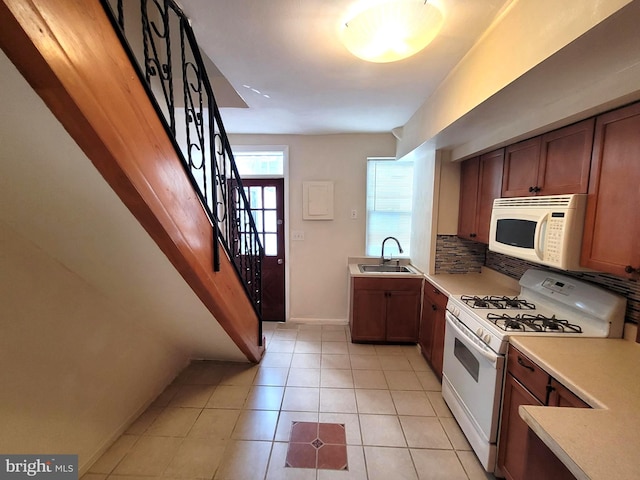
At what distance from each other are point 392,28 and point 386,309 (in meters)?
2.54

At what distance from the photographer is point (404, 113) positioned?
2658mm

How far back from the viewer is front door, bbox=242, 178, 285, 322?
360 centimetres

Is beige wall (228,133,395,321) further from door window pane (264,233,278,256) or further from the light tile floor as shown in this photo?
the light tile floor

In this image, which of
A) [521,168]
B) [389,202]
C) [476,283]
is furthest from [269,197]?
[521,168]

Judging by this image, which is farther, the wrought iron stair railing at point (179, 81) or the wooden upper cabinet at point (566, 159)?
the wooden upper cabinet at point (566, 159)

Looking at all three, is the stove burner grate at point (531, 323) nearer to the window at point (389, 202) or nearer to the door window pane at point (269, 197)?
the window at point (389, 202)

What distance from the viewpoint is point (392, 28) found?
1280mm

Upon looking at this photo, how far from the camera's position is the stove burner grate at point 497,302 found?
6.36 ft

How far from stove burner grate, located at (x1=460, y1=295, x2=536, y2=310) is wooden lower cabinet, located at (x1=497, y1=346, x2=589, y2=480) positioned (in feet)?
1.61

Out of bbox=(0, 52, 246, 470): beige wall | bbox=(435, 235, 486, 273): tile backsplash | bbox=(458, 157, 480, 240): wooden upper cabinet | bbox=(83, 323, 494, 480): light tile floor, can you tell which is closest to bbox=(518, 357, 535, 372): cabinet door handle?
bbox=(83, 323, 494, 480): light tile floor

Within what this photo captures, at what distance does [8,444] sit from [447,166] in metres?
3.53

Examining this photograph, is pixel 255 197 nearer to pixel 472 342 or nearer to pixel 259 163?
pixel 259 163

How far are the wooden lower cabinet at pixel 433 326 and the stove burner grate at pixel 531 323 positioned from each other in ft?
2.10

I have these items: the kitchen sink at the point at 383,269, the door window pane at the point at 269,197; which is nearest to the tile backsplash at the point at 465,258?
the kitchen sink at the point at 383,269
